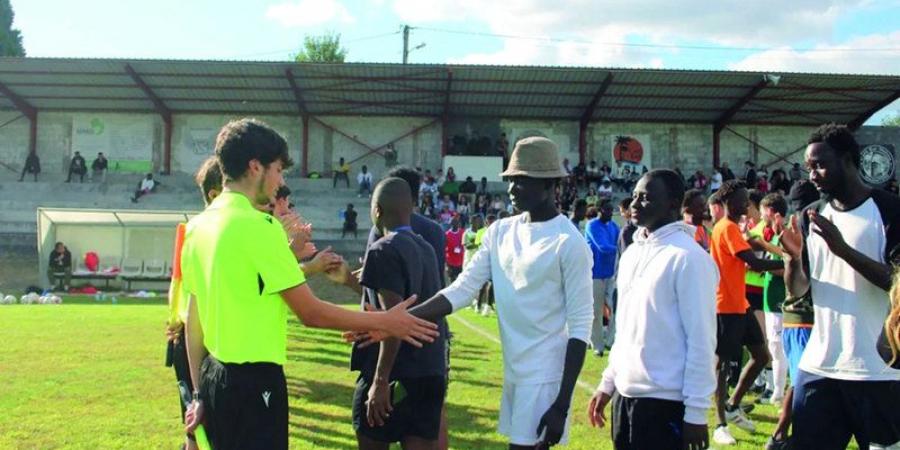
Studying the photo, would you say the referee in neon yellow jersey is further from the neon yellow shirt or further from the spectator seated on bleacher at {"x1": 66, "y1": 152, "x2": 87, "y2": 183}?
the spectator seated on bleacher at {"x1": 66, "y1": 152, "x2": 87, "y2": 183}

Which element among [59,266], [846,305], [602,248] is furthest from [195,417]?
[59,266]

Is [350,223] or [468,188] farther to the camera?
[468,188]

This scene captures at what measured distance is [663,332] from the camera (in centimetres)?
352

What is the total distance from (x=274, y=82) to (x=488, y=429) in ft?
94.4

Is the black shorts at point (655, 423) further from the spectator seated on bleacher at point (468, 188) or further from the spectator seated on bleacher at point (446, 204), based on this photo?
the spectator seated on bleacher at point (468, 188)

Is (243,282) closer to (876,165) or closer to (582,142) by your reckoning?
(876,165)

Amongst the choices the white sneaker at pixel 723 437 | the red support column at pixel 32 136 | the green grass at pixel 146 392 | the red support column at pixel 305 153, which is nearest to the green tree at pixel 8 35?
the red support column at pixel 32 136

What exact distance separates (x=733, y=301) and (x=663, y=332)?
3724mm

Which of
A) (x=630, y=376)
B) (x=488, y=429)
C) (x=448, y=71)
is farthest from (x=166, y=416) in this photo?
(x=448, y=71)

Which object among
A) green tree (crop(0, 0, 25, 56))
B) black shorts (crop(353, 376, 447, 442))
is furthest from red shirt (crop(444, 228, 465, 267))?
green tree (crop(0, 0, 25, 56))

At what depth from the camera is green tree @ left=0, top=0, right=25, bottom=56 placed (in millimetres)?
58000

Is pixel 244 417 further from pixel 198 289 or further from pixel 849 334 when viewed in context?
pixel 849 334

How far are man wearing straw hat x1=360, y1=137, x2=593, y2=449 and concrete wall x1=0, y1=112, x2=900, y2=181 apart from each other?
33.8 m

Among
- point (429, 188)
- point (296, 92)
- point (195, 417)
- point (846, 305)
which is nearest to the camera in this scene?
point (195, 417)
